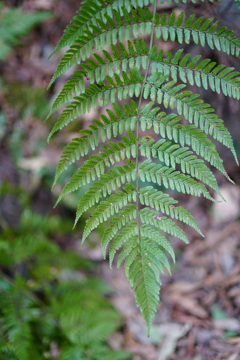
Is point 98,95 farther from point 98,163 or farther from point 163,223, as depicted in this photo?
point 163,223

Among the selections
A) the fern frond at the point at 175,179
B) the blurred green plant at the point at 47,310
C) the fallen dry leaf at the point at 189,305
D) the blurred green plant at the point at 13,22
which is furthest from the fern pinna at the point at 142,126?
the blurred green plant at the point at 13,22

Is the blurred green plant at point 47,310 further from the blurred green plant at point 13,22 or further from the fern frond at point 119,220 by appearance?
the blurred green plant at point 13,22

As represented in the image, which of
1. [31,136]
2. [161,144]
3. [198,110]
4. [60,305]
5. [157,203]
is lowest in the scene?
[60,305]

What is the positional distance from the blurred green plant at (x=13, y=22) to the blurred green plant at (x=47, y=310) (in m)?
1.93

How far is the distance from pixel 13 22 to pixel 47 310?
10.8ft

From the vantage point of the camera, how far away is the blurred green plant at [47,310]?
217 cm

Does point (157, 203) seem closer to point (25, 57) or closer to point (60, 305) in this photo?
point (60, 305)

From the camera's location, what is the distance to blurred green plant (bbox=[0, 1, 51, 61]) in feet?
10.6

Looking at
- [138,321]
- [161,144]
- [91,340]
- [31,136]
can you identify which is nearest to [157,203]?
[161,144]

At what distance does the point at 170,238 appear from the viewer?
306 centimetres

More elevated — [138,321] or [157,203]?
[157,203]

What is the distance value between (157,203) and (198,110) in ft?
1.71

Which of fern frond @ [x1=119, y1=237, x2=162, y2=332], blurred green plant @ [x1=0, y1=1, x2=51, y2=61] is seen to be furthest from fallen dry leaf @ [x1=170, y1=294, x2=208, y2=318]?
blurred green plant @ [x1=0, y1=1, x2=51, y2=61]

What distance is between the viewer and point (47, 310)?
2.55 m
